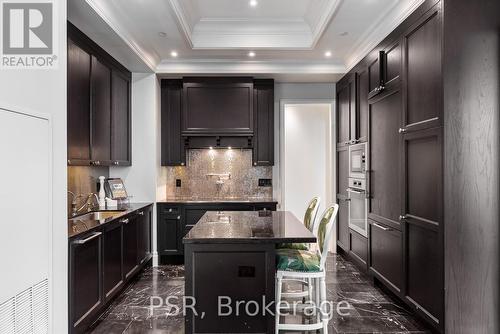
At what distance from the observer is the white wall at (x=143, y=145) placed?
454 centimetres

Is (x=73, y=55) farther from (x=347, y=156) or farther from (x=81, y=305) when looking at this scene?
(x=347, y=156)

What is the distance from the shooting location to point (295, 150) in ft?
19.4

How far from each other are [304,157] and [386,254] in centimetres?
286

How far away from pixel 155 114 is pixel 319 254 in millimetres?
2982

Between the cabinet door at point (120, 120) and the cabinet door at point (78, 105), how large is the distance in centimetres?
67

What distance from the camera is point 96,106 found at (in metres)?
3.43

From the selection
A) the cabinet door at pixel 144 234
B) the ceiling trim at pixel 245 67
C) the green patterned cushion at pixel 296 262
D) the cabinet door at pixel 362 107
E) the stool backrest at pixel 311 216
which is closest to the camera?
the green patterned cushion at pixel 296 262

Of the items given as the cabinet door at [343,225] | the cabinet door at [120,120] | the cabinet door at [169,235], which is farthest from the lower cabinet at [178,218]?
the cabinet door at [343,225]

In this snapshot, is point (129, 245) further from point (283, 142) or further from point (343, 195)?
point (343, 195)

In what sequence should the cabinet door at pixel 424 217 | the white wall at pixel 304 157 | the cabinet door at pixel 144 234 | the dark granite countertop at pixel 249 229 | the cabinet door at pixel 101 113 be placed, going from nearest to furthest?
the dark granite countertop at pixel 249 229 → the cabinet door at pixel 424 217 → the cabinet door at pixel 101 113 → the cabinet door at pixel 144 234 → the white wall at pixel 304 157

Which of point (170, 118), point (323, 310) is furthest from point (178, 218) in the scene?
point (323, 310)

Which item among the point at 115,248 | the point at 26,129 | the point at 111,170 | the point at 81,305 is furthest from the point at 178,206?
the point at 26,129

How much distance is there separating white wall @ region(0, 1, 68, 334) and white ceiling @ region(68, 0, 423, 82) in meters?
0.89

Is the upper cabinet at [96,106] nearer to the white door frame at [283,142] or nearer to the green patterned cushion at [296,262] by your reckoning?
the green patterned cushion at [296,262]
